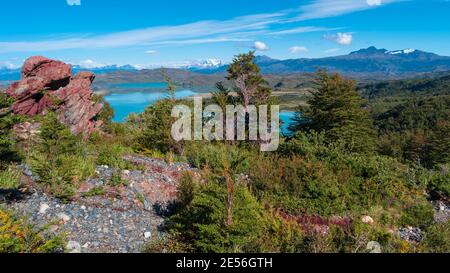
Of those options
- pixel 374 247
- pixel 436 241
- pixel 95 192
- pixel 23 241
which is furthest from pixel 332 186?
pixel 23 241

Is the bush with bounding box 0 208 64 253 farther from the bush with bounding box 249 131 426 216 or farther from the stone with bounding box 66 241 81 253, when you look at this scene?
the bush with bounding box 249 131 426 216

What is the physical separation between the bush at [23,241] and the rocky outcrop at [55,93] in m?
17.9

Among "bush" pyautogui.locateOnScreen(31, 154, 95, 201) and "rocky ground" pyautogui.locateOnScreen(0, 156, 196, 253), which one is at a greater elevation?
"bush" pyautogui.locateOnScreen(31, 154, 95, 201)

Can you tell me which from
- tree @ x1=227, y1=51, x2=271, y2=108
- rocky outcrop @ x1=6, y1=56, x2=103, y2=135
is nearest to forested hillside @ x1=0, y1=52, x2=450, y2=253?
tree @ x1=227, y1=51, x2=271, y2=108

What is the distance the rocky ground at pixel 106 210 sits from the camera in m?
6.28

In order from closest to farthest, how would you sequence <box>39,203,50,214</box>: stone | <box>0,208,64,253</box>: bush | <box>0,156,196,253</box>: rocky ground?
<box>0,208,64,253</box>: bush
<box>0,156,196,253</box>: rocky ground
<box>39,203,50,214</box>: stone

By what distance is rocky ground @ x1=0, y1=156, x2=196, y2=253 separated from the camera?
6.28 m

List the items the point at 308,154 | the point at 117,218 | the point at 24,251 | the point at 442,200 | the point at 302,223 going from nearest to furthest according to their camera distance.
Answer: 1. the point at 24,251
2. the point at 117,218
3. the point at 302,223
4. the point at 442,200
5. the point at 308,154

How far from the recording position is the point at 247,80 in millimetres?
20141

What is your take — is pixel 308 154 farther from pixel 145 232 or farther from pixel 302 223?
pixel 145 232

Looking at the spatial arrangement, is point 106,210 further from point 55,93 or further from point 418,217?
point 55,93
